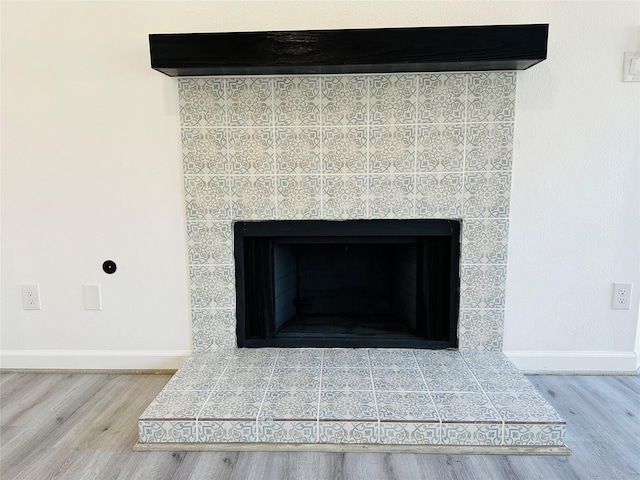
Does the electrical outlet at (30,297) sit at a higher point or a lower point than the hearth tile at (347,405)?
higher

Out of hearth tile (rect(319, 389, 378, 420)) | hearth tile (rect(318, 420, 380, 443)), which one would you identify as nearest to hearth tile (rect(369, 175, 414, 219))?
hearth tile (rect(319, 389, 378, 420))

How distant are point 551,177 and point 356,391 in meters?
1.16

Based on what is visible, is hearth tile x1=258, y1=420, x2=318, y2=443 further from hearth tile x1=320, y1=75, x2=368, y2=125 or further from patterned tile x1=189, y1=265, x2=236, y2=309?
hearth tile x1=320, y1=75, x2=368, y2=125

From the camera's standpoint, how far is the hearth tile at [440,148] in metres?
1.80

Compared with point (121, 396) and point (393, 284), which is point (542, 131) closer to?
point (393, 284)

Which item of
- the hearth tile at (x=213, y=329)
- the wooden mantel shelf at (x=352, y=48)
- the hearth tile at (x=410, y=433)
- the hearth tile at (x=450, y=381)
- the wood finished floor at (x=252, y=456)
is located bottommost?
Result: the wood finished floor at (x=252, y=456)

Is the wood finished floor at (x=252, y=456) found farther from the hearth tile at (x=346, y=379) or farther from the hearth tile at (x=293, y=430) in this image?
the hearth tile at (x=346, y=379)

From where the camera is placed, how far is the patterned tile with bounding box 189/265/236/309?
1931mm

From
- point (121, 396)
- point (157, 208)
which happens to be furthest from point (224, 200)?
point (121, 396)

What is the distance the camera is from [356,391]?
5.22 ft

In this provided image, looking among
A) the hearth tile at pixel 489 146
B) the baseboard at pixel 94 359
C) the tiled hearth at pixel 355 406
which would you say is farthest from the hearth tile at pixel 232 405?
the hearth tile at pixel 489 146

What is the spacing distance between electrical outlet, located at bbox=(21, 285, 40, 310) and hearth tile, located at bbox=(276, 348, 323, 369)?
1104mm

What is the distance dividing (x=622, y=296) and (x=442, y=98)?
1131 millimetres

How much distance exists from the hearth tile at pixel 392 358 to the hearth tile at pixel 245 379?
17.0 inches
